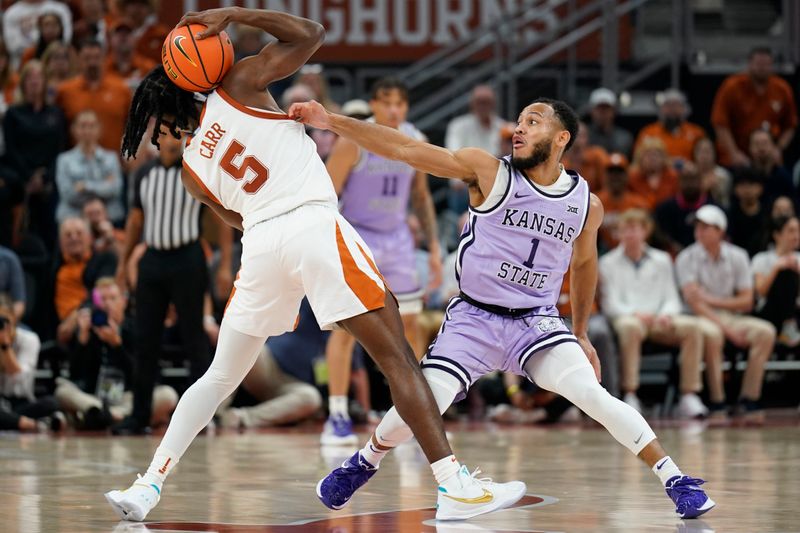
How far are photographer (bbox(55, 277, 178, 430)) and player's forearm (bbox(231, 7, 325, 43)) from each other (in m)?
5.52

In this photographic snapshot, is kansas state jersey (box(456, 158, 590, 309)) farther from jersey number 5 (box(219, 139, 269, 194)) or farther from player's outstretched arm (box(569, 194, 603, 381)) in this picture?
jersey number 5 (box(219, 139, 269, 194))

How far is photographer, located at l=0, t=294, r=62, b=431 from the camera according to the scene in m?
10.7

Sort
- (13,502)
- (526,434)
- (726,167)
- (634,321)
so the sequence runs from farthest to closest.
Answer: (726,167), (634,321), (526,434), (13,502)

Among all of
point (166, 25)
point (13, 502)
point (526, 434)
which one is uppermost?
point (166, 25)

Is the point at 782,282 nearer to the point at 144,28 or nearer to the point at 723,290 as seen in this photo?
the point at 723,290

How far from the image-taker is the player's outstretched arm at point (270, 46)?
5785mm

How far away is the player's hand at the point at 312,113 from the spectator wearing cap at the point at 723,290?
7249mm

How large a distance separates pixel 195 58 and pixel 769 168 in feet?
31.4

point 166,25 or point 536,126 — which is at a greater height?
point 166,25

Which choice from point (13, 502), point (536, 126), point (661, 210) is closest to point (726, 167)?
point (661, 210)

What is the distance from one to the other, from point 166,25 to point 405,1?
265cm

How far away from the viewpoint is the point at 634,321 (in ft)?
39.5

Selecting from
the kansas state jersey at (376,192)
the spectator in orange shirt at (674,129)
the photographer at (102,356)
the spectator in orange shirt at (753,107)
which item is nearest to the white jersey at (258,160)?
the kansas state jersey at (376,192)

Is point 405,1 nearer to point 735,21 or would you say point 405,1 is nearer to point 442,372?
point 735,21
